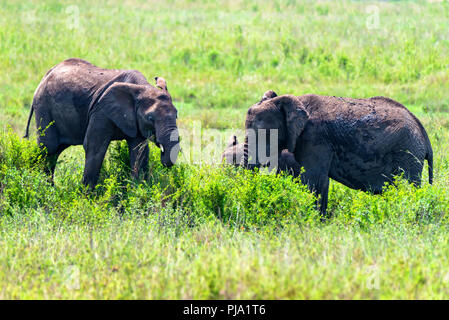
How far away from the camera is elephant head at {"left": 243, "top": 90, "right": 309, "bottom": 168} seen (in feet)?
28.9

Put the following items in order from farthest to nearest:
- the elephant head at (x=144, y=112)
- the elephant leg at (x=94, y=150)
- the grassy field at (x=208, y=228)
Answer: the elephant leg at (x=94, y=150), the elephant head at (x=144, y=112), the grassy field at (x=208, y=228)

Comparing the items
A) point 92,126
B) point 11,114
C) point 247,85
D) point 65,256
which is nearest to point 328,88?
point 247,85

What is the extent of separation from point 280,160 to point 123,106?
211cm

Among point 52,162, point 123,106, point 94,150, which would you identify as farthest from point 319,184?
point 52,162

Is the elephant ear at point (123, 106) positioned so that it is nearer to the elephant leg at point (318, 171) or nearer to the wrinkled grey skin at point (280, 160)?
the wrinkled grey skin at point (280, 160)

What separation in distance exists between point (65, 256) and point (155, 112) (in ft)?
8.12

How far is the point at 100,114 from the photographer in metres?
8.89

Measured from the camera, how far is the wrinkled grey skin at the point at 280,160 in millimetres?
9273

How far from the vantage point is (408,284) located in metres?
5.55

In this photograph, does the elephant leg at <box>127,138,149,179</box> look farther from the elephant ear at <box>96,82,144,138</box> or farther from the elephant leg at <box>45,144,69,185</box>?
the elephant leg at <box>45,144,69,185</box>

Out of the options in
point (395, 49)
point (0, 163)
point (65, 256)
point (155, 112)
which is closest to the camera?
point (65, 256)

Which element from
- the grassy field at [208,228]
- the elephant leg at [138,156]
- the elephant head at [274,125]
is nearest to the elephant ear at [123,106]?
Result: the elephant leg at [138,156]

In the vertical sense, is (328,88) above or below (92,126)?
below
